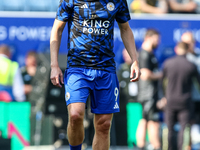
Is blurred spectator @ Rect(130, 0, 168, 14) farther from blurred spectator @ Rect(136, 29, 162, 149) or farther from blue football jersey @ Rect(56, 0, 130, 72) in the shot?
blue football jersey @ Rect(56, 0, 130, 72)

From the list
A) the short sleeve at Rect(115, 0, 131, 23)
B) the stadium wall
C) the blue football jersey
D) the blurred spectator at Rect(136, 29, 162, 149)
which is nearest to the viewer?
the blue football jersey

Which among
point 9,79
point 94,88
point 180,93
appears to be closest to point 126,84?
point 180,93

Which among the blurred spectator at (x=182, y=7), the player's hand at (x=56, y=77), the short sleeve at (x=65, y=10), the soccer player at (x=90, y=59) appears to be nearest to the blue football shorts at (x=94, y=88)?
the soccer player at (x=90, y=59)

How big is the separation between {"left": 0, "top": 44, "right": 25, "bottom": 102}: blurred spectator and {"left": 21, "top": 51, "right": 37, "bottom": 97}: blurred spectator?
0.10 metres

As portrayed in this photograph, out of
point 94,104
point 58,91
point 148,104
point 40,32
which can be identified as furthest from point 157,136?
point 94,104

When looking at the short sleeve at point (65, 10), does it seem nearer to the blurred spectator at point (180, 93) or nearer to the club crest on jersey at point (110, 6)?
the club crest on jersey at point (110, 6)

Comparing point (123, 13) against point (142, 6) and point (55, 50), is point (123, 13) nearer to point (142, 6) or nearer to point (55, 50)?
point (55, 50)

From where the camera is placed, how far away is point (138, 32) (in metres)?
A: 8.78

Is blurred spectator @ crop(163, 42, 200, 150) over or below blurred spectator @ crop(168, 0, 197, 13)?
below

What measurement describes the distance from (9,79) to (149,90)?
2835mm

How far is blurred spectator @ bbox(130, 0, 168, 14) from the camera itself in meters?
9.06

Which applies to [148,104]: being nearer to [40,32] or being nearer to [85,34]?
[40,32]

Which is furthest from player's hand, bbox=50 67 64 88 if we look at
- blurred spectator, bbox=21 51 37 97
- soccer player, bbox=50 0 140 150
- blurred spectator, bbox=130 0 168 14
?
blurred spectator, bbox=130 0 168 14

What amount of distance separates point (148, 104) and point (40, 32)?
2770 mm
